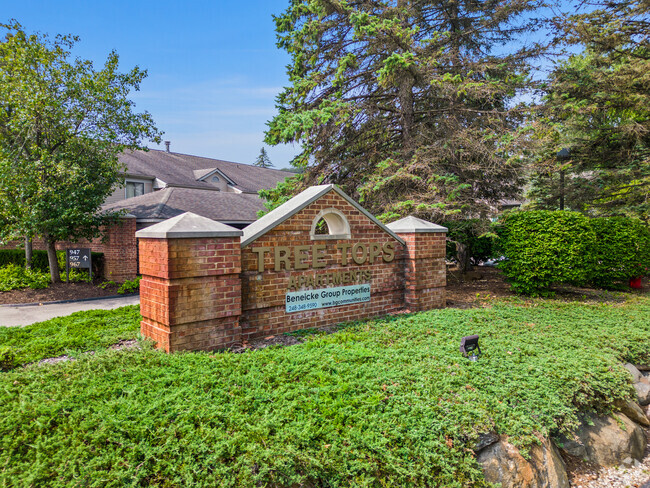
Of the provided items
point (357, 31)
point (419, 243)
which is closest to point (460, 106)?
point (357, 31)

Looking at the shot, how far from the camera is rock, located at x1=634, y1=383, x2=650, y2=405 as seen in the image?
5.00 meters

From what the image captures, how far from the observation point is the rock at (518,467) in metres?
3.05

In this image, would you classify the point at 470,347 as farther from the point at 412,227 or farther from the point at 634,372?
the point at 412,227

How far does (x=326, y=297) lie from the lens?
19.7 ft

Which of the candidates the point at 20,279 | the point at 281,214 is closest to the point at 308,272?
the point at 281,214

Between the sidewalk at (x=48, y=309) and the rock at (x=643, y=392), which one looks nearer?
the rock at (x=643, y=392)

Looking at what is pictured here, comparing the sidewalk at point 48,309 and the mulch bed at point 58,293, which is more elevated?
the mulch bed at point 58,293

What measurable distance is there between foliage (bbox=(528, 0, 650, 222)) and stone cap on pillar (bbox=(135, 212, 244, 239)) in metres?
9.39

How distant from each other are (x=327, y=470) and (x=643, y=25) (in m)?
16.8

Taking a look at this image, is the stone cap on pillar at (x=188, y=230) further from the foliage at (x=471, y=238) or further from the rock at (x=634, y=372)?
the foliage at (x=471, y=238)

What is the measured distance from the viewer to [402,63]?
8.86 meters

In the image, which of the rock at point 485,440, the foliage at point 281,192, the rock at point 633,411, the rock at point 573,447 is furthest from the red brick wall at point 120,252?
the rock at point 633,411

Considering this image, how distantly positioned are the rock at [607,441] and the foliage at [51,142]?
13.3 m

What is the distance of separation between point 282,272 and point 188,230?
1.55 metres
